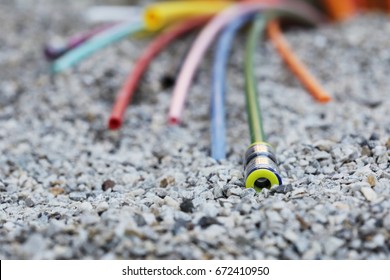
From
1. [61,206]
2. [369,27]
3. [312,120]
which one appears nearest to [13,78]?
[61,206]

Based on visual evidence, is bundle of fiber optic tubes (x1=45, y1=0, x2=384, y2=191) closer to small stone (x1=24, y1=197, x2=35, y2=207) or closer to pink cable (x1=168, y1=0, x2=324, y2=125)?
pink cable (x1=168, y1=0, x2=324, y2=125)

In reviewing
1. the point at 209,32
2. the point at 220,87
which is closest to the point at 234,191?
the point at 220,87

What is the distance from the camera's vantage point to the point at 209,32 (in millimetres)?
1854

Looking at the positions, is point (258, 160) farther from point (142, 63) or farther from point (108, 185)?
point (142, 63)

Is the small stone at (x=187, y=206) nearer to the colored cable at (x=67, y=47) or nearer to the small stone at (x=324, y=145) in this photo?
the small stone at (x=324, y=145)

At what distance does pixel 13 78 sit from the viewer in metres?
1.77

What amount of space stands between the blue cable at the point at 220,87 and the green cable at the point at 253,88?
0.06 meters

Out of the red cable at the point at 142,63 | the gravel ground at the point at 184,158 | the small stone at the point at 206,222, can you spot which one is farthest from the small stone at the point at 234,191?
the red cable at the point at 142,63

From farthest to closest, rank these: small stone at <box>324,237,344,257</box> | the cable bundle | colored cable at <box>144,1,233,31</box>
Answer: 1. colored cable at <box>144,1,233,31</box>
2. the cable bundle
3. small stone at <box>324,237,344,257</box>

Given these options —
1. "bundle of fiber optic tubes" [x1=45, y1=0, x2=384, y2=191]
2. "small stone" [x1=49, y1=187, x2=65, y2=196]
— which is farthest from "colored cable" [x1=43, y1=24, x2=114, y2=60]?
"small stone" [x1=49, y1=187, x2=65, y2=196]

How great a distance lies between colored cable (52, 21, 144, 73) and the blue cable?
0.29m

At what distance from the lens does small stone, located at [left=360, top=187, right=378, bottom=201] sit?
1.06 meters

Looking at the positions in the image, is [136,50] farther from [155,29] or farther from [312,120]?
[312,120]

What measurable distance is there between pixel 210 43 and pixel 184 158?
63 cm
